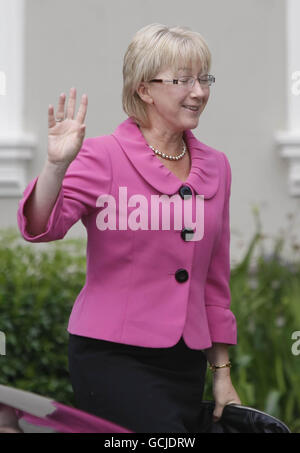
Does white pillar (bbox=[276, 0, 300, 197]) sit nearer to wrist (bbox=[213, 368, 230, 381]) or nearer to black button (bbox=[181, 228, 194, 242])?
wrist (bbox=[213, 368, 230, 381])

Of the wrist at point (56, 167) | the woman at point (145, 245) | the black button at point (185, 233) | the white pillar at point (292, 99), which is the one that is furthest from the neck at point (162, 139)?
the white pillar at point (292, 99)

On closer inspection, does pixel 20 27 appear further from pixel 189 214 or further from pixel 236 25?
pixel 189 214

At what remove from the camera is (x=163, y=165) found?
2.46 meters

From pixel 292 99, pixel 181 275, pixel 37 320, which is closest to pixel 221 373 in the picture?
pixel 181 275

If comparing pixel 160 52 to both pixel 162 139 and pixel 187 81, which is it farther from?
pixel 162 139

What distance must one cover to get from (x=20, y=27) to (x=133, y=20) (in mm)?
626

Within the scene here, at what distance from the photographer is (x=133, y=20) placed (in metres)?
5.28

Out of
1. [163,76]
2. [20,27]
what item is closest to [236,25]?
[20,27]

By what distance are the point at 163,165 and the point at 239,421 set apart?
0.71m

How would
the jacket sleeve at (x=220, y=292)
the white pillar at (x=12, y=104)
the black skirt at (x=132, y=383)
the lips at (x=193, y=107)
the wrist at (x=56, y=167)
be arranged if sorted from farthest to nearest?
the white pillar at (x=12, y=104) → the jacket sleeve at (x=220, y=292) → the lips at (x=193, y=107) → the black skirt at (x=132, y=383) → the wrist at (x=56, y=167)

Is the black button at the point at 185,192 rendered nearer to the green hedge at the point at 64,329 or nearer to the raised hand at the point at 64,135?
the raised hand at the point at 64,135

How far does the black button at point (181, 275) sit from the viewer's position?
2.43 m

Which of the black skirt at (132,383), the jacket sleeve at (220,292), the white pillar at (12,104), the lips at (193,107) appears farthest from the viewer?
the white pillar at (12,104)

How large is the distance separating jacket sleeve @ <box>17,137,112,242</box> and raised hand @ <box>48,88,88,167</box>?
0.08 metres
